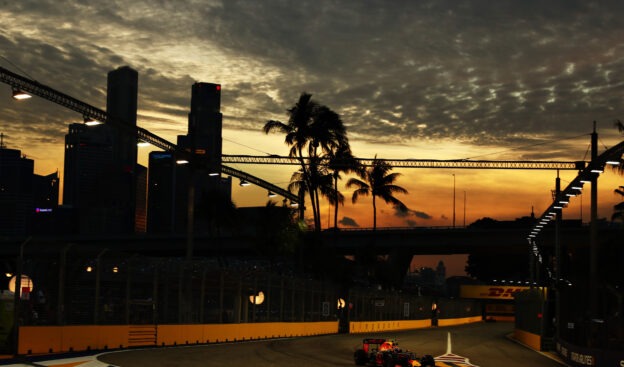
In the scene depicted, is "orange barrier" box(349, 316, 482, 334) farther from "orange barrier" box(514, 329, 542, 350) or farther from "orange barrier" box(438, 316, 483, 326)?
"orange barrier" box(514, 329, 542, 350)

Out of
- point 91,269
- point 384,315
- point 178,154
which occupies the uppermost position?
point 178,154

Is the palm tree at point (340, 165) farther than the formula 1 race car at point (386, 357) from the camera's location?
Yes

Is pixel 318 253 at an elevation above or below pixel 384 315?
above

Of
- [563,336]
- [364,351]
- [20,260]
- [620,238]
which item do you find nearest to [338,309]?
[563,336]

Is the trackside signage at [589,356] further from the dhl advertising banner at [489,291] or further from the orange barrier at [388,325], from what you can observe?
the dhl advertising banner at [489,291]

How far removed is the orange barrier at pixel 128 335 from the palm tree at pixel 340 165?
34979 mm

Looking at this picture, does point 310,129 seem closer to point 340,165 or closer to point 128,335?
point 340,165

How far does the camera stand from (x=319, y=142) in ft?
272

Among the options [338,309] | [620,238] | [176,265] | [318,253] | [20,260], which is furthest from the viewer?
[318,253]

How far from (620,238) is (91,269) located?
64.5 metres

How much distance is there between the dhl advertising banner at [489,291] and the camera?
5655 inches

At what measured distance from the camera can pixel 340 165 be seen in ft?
289

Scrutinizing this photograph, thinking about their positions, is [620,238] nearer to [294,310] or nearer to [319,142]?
[319,142]

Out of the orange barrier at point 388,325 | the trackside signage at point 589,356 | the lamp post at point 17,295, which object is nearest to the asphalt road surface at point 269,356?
the trackside signage at point 589,356
